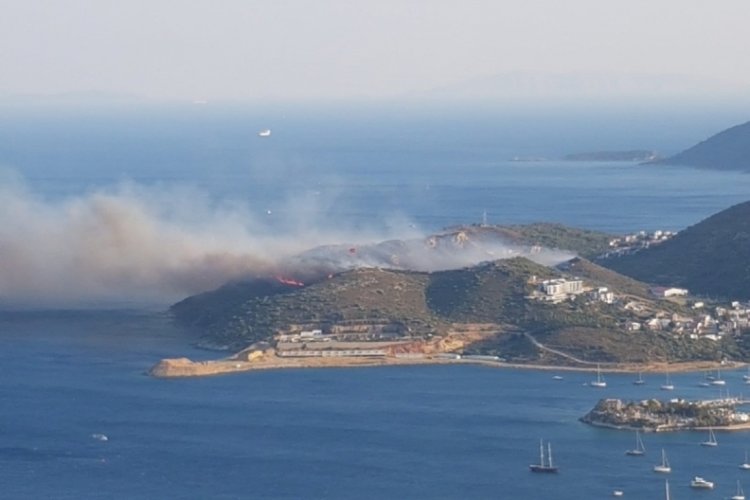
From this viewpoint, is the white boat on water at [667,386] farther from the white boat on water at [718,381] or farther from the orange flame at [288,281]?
the orange flame at [288,281]

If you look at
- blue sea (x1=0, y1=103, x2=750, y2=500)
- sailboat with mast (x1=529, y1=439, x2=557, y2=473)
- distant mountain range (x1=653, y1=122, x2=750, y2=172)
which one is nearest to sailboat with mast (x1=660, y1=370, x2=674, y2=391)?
blue sea (x1=0, y1=103, x2=750, y2=500)

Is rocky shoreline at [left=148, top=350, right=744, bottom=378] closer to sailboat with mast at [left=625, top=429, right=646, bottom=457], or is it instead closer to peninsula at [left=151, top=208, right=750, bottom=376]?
peninsula at [left=151, top=208, right=750, bottom=376]

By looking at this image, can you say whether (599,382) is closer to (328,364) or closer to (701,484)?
(328,364)

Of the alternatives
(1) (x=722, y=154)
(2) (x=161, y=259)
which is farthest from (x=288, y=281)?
(1) (x=722, y=154)

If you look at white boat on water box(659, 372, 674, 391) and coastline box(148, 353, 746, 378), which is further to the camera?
coastline box(148, 353, 746, 378)

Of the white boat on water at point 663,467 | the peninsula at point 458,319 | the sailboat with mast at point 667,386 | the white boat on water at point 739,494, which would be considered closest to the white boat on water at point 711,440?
the white boat on water at point 663,467

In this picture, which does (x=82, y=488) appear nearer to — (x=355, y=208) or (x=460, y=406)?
(x=460, y=406)
